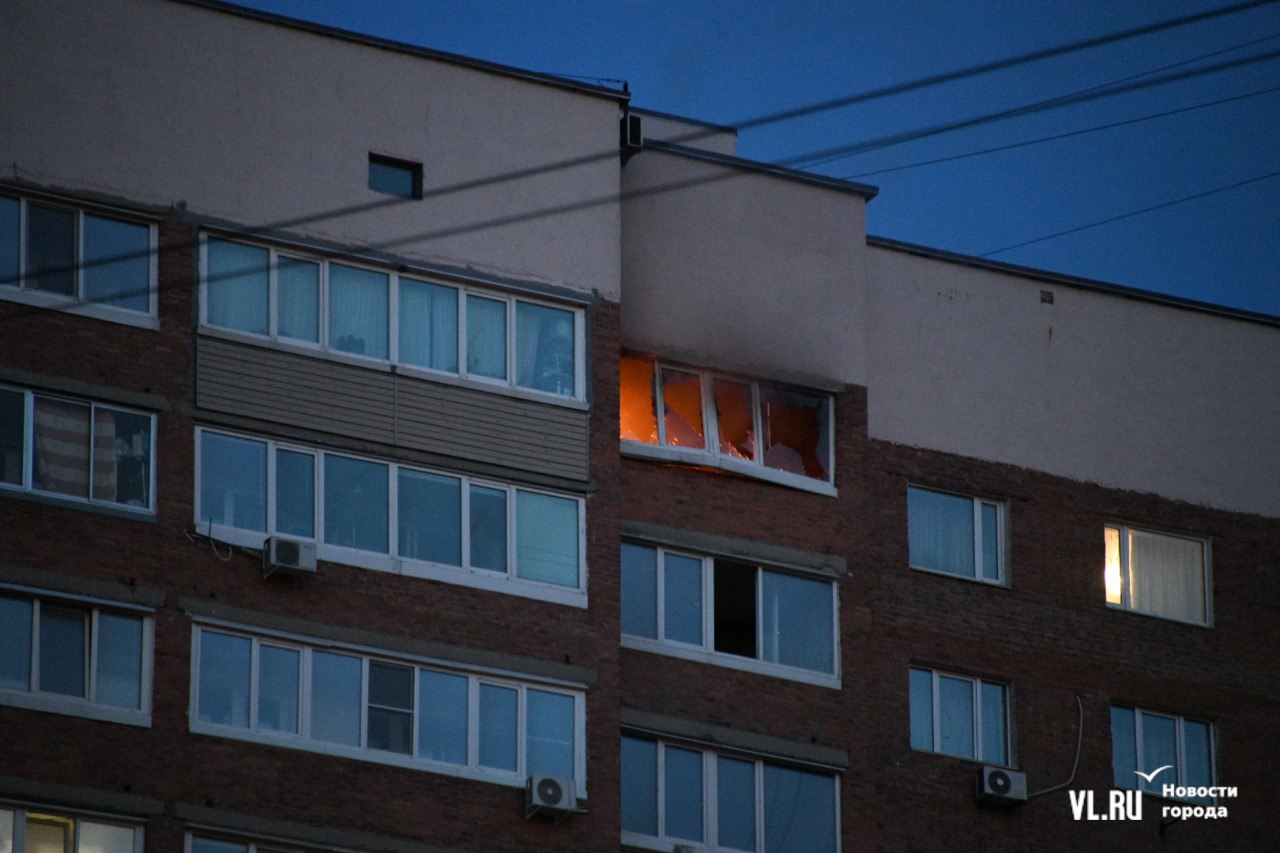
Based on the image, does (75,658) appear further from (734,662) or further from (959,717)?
(959,717)

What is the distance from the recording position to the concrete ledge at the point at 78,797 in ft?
96.5

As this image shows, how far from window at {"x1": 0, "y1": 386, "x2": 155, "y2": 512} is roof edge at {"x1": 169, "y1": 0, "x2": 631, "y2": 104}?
18.3 feet

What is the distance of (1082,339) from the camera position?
129 ft

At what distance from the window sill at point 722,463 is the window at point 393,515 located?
1722 mm

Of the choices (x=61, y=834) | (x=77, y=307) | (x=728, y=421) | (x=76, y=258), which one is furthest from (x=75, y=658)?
(x=728, y=421)

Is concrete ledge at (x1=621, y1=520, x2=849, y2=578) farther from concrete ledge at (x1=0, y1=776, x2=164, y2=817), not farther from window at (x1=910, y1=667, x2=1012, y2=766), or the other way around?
concrete ledge at (x1=0, y1=776, x2=164, y2=817)

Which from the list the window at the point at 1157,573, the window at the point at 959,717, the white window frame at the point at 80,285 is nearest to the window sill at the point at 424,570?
the white window frame at the point at 80,285

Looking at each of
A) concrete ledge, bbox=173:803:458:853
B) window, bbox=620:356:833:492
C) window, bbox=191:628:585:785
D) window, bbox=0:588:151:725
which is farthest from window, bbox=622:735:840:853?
window, bbox=0:588:151:725

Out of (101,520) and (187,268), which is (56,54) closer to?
(187,268)

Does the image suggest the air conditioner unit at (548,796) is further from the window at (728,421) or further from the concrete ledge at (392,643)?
the window at (728,421)

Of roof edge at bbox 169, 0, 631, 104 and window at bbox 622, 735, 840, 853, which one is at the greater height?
roof edge at bbox 169, 0, 631, 104

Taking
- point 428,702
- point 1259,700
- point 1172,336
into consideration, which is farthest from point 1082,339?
point 428,702

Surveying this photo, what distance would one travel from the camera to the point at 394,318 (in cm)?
3359

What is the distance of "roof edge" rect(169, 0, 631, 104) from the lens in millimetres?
33719
